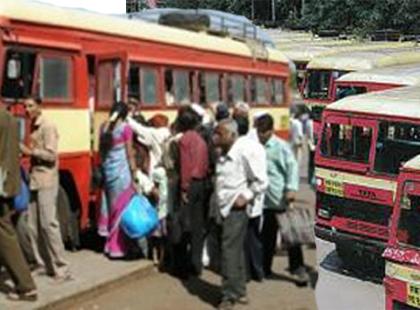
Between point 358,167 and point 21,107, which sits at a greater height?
point 21,107

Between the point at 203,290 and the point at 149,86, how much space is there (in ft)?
13.1

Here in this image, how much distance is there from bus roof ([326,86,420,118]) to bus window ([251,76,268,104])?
21.9ft

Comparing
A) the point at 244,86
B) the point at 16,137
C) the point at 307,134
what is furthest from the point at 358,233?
the point at 307,134

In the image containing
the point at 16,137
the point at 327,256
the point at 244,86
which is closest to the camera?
the point at 16,137

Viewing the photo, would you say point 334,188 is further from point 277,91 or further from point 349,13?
point 349,13

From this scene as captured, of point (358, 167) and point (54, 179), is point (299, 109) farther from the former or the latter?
point (54, 179)

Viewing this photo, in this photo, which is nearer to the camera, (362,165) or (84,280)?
(84,280)

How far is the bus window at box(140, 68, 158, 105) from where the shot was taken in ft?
38.4

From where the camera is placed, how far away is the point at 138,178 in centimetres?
961

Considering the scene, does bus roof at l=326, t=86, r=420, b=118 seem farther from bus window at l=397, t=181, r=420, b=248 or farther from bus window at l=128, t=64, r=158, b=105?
bus window at l=397, t=181, r=420, b=248

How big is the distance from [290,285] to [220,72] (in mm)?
6824

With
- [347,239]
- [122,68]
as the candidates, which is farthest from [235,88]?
[347,239]

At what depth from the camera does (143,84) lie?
38.4ft

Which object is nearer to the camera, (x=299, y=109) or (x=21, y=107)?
(x=21, y=107)
